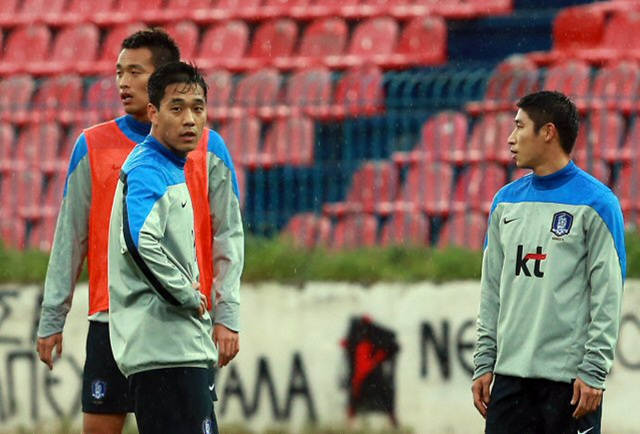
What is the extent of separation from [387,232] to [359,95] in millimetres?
1378

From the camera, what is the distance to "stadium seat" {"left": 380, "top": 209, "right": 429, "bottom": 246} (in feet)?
29.6

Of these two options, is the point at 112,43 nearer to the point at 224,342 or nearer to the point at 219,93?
the point at 219,93

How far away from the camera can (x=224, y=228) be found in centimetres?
518

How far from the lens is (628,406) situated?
8180mm

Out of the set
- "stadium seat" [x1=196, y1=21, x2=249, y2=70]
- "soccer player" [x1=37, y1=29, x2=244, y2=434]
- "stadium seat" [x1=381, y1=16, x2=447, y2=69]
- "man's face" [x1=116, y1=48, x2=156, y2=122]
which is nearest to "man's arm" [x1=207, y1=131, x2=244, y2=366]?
"soccer player" [x1=37, y1=29, x2=244, y2=434]

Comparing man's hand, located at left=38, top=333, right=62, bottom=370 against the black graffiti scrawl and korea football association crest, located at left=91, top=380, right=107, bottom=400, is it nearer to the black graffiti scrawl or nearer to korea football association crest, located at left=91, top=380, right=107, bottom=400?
korea football association crest, located at left=91, top=380, right=107, bottom=400

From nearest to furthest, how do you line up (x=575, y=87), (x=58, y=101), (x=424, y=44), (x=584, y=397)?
(x=584, y=397), (x=575, y=87), (x=58, y=101), (x=424, y=44)

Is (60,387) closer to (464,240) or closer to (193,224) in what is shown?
(464,240)

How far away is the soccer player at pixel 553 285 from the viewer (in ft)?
15.5

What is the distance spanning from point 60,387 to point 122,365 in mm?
4311

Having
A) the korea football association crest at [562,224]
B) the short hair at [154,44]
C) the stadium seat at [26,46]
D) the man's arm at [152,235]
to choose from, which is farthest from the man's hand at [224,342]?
the stadium seat at [26,46]

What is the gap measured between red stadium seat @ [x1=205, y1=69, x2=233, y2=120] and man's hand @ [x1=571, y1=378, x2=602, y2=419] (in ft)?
17.4

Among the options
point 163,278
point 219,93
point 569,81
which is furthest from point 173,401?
point 219,93

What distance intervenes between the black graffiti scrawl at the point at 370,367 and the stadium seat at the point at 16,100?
2726mm
